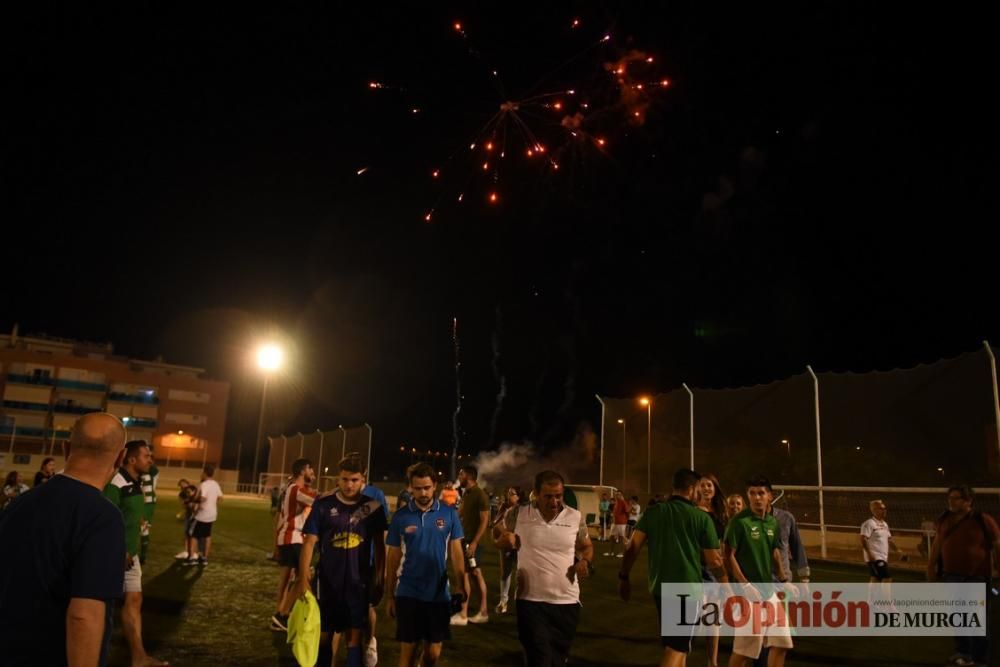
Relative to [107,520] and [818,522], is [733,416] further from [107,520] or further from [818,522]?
[107,520]

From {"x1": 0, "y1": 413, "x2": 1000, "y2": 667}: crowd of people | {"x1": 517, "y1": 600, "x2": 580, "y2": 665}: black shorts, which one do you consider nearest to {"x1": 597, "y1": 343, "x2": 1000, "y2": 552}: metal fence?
{"x1": 0, "y1": 413, "x2": 1000, "y2": 667}: crowd of people

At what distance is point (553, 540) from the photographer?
5777 mm

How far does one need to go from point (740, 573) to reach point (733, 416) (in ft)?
53.3

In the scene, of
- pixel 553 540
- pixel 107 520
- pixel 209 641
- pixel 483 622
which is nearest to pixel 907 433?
pixel 483 622

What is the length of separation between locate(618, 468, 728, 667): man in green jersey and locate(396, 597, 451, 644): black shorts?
157cm

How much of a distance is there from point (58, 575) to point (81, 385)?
88.5m


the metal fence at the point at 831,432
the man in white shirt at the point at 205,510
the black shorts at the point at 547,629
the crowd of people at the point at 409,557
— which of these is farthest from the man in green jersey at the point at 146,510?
the metal fence at the point at 831,432

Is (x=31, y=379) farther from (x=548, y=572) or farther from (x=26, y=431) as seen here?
(x=548, y=572)

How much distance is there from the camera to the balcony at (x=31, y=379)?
7488 centimetres

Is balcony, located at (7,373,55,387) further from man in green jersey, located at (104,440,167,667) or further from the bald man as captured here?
the bald man

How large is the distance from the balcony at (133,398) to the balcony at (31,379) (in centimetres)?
601

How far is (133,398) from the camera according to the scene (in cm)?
8094

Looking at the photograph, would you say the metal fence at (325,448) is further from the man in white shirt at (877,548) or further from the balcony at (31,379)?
the balcony at (31,379)

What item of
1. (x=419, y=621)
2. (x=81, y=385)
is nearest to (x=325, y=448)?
(x=419, y=621)
